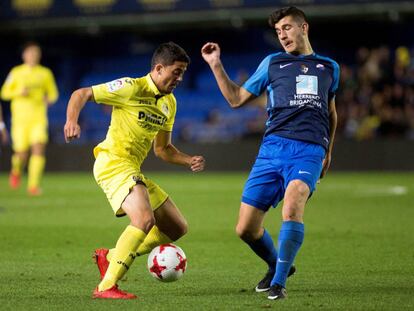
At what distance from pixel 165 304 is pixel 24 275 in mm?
1925

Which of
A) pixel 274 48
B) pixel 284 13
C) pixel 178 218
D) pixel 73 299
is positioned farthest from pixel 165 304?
pixel 274 48

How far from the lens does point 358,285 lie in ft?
24.3

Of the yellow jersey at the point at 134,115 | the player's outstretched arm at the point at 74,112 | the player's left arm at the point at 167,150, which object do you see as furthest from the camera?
the player's left arm at the point at 167,150

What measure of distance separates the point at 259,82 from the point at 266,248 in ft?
4.23

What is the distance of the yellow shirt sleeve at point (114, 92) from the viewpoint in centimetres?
710

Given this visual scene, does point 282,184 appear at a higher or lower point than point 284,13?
lower

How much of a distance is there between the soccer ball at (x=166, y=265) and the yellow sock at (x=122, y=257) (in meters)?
0.42

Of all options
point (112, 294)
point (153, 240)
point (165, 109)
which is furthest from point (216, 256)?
point (112, 294)

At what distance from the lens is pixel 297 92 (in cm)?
702

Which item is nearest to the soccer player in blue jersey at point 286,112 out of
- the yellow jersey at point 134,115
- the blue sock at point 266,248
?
the blue sock at point 266,248

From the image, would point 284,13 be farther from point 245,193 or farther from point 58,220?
point 58,220

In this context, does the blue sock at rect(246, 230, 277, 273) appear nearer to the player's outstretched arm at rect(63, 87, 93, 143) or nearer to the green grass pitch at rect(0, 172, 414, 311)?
the green grass pitch at rect(0, 172, 414, 311)

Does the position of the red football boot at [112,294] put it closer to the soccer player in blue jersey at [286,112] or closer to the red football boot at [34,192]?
the soccer player in blue jersey at [286,112]

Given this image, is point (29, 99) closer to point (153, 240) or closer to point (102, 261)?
point (153, 240)
